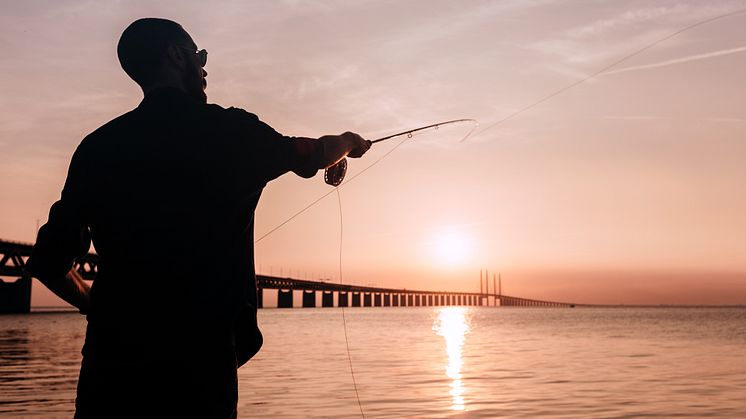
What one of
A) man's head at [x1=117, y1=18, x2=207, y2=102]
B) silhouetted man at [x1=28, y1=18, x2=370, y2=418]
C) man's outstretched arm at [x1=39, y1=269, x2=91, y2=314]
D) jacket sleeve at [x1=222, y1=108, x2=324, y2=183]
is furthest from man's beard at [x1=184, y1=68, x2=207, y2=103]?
man's outstretched arm at [x1=39, y1=269, x2=91, y2=314]

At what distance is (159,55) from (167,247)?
778 mm

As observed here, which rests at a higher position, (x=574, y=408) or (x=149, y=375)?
(x=149, y=375)

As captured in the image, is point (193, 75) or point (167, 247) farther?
point (193, 75)

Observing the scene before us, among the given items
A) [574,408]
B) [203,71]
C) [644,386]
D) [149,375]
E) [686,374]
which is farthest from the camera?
[686,374]

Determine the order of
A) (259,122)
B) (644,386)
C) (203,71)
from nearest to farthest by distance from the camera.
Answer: (259,122), (203,71), (644,386)

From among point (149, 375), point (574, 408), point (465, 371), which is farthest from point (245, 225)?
point (465, 371)

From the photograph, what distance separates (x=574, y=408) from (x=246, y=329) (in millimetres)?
15025

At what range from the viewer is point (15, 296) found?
98875mm

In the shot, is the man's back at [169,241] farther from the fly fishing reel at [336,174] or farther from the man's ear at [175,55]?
the fly fishing reel at [336,174]

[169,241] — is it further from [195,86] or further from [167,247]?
[195,86]

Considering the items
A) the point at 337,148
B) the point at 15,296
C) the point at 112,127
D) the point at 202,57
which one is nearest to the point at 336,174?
the point at 337,148

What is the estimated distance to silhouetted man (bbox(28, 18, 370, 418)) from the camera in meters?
2.73

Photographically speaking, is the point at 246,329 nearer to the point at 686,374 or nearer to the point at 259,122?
the point at 259,122

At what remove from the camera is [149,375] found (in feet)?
8.91
